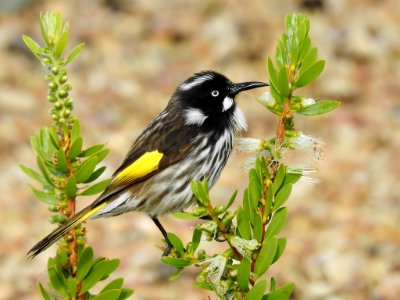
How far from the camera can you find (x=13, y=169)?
995 centimetres

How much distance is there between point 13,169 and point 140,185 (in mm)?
5001

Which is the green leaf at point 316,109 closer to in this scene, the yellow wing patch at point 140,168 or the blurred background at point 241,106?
the yellow wing patch at point 140,168

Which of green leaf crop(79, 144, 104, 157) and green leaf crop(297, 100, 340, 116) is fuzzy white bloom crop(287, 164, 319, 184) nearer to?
green leaf crop(297, 100, 340, 116)

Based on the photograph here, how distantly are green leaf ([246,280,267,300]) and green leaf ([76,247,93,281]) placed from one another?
0.69 m

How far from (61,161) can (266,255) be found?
34.0 inches

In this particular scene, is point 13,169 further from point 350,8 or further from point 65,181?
point 65,181

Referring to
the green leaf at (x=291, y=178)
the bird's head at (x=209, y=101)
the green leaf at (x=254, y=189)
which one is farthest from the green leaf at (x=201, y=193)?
the bird's head at (x=209, y=101)

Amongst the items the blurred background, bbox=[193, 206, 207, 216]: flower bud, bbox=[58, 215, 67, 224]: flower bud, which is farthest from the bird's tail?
the blurred background

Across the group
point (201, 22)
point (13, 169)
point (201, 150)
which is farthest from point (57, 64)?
point (201, 22)

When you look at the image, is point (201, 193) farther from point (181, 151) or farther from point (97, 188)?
point (181, 151)

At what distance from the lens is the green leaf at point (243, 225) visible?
2.52m

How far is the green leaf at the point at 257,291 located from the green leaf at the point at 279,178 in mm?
287

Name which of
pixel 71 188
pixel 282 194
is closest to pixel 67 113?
pixel 71 188

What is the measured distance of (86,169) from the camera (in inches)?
114
